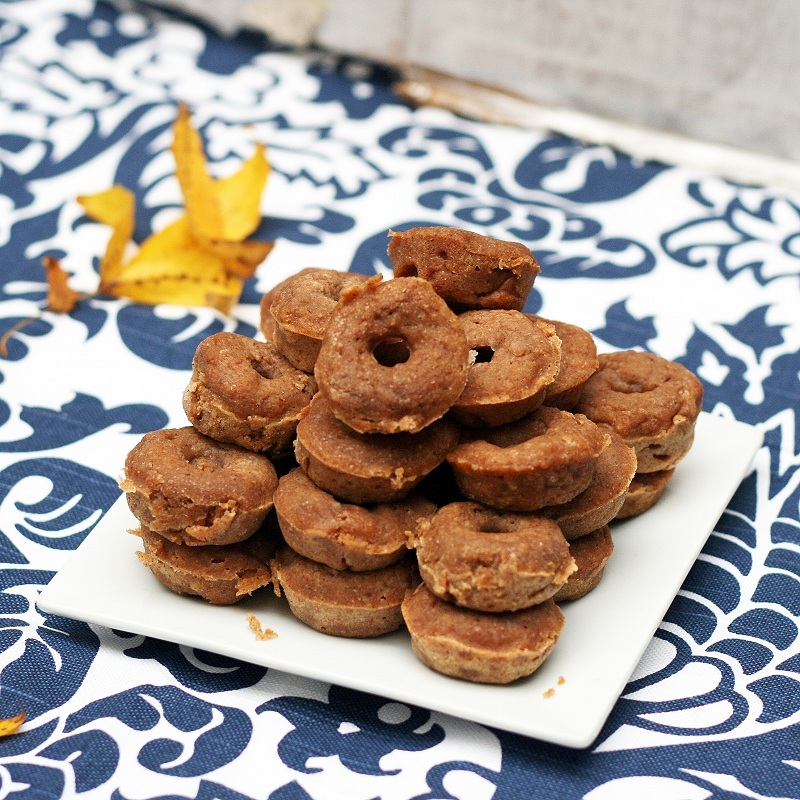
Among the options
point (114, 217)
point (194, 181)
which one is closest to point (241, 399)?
point (194, 181)

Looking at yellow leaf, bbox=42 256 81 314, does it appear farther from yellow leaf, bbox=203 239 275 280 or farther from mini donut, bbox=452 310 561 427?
mini donut, bbox=452 310 561 427

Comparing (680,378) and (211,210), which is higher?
(680,378)

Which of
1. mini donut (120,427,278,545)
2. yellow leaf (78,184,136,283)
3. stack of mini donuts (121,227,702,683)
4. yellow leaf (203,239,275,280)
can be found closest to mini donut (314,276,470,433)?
stack of mini donuts (121,227,702,683)

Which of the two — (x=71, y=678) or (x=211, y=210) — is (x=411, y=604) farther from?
(x=211, y=210)

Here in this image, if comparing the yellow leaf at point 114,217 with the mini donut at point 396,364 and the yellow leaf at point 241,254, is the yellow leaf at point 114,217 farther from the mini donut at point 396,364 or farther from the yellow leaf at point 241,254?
the mini donut at point 396,364

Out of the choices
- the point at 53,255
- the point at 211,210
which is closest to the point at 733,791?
the point at 211,210

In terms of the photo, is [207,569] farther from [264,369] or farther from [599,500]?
[599,500]
